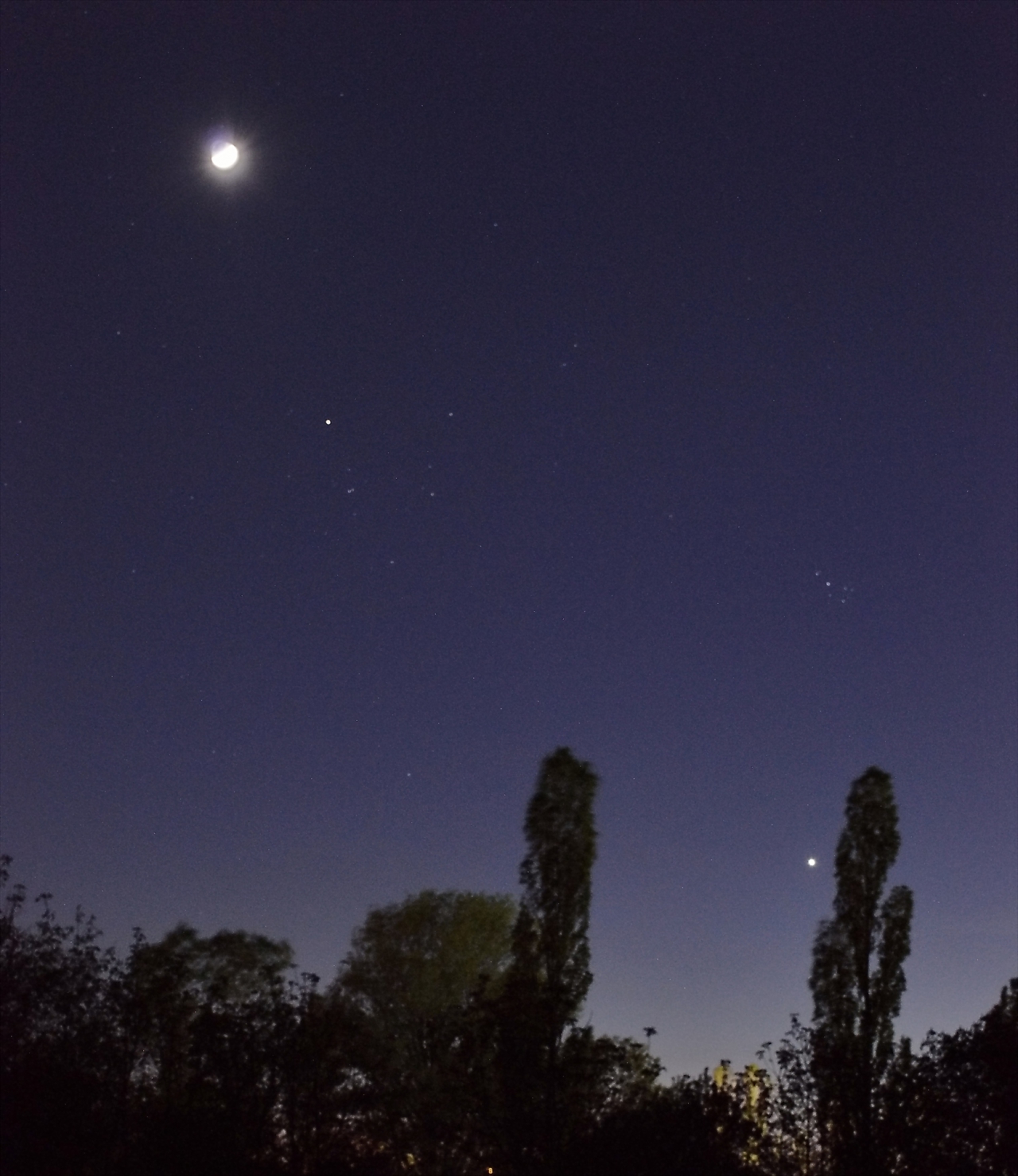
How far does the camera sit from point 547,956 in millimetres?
28203

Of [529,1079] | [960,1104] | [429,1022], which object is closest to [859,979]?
[960,1104]

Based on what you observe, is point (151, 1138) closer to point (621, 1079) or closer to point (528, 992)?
point (528, 992)

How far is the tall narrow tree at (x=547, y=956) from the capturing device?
26328 mm

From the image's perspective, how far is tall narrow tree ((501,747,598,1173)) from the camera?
86.4 ft

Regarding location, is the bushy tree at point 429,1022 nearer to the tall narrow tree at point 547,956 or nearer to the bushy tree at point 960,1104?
the tall narrow tree at point 547,956

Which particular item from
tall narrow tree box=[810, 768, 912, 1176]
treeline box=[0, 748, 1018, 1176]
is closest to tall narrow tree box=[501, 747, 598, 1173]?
treeline box=[0, 748, 1018, 1176]

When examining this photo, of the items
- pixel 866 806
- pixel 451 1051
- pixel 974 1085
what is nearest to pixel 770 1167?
pixel 974 1085

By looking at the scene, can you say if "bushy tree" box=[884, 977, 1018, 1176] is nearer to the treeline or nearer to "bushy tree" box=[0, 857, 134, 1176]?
the treeline

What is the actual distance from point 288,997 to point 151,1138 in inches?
254

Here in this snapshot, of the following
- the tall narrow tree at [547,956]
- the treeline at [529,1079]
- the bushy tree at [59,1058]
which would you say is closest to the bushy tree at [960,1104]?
the treeline at [529,1079]

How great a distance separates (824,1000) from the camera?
2953 cm

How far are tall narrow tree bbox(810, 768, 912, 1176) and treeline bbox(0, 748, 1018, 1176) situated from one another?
0.14 ft

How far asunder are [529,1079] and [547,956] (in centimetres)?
264

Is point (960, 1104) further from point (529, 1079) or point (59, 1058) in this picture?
point (59, 1058)
